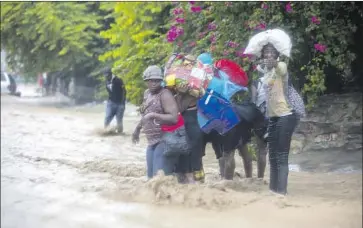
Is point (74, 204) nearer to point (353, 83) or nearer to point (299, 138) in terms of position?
point (299, 138)

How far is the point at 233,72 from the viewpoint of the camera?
4.85m

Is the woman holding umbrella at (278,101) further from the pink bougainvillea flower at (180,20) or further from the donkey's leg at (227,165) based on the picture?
the pink bougainvillea flower at (180,20)

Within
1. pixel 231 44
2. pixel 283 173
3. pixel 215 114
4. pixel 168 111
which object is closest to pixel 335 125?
pixel 231 44

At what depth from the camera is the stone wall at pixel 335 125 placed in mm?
5719

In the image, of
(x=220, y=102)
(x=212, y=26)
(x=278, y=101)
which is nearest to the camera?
(x=278, y=101)

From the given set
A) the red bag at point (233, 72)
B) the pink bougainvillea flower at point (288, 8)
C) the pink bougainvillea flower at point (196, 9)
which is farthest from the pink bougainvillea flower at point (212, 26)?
the red bag at point (233, 72)

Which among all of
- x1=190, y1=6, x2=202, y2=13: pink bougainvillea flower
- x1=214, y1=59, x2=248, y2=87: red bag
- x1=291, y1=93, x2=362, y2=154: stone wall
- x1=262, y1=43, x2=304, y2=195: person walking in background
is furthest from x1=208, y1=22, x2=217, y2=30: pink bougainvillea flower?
x1=262, y1=43, x2=304, y2=195: person walking in background

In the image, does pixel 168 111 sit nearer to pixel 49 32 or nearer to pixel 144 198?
pixel 144 198

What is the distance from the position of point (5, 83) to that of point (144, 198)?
721 inches

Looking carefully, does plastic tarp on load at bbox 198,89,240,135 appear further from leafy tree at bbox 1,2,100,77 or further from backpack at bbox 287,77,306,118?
leafy tree at bbox 1,2,100,77

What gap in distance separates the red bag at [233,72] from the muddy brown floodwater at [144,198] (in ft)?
2.35

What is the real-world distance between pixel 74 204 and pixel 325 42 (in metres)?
3.04

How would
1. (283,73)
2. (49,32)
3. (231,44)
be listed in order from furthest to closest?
(49,32) < (231,44) < (283,73)

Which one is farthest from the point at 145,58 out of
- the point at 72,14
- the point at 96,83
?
the point at 96,83
